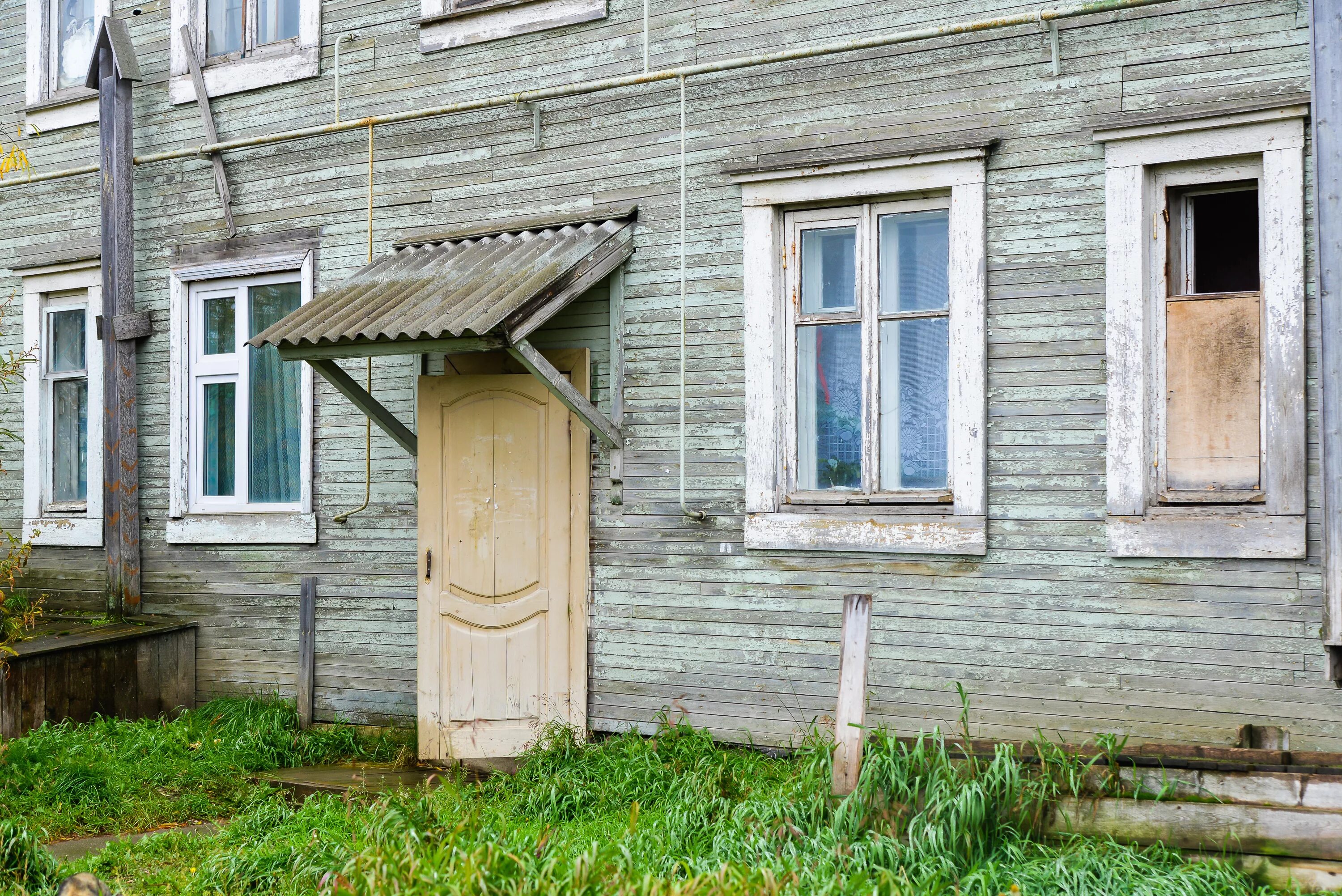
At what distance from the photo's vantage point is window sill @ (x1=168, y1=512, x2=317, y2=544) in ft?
27.9

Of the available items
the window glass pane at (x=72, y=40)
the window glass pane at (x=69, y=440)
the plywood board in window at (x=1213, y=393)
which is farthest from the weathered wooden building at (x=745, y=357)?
the window glass pane at (x=72, y=40)

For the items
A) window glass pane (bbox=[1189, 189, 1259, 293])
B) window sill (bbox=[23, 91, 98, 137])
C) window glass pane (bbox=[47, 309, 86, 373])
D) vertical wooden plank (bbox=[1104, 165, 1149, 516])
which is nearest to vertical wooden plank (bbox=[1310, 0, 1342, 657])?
window glass pane (bbox=[1189, 189, 1259, 293])

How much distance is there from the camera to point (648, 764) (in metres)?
6.55

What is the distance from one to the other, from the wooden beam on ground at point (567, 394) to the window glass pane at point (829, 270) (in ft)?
4.11

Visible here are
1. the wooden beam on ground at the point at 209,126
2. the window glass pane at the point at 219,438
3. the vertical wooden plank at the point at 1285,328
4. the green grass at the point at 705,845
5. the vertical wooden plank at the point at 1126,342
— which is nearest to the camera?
→ the green grass at the point at 705,845

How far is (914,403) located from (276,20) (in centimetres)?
515

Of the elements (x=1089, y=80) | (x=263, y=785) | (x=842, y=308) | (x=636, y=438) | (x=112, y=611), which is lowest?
(x=263, y=785)

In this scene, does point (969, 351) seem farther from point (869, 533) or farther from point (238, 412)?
point (238, 412)

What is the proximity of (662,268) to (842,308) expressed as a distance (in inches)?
41.4

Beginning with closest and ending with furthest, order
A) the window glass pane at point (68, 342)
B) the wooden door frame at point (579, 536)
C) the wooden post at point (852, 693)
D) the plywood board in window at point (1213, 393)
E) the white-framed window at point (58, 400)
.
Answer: the wooden post at point (852, 693) < the plywood board in window at point (1213, 393) < the wooden door frame at point (579, 536) < the white-framed window at point (58, 400) < the window glass pane at point (68, 342)

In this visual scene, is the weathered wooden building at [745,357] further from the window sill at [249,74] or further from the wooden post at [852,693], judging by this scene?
the wooden post at [852,693]

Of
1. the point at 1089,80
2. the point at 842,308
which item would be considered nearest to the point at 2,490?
the point at 842,308

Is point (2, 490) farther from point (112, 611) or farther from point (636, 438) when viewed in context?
point (636, 438)

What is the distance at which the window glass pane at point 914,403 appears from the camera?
669 centimetres
